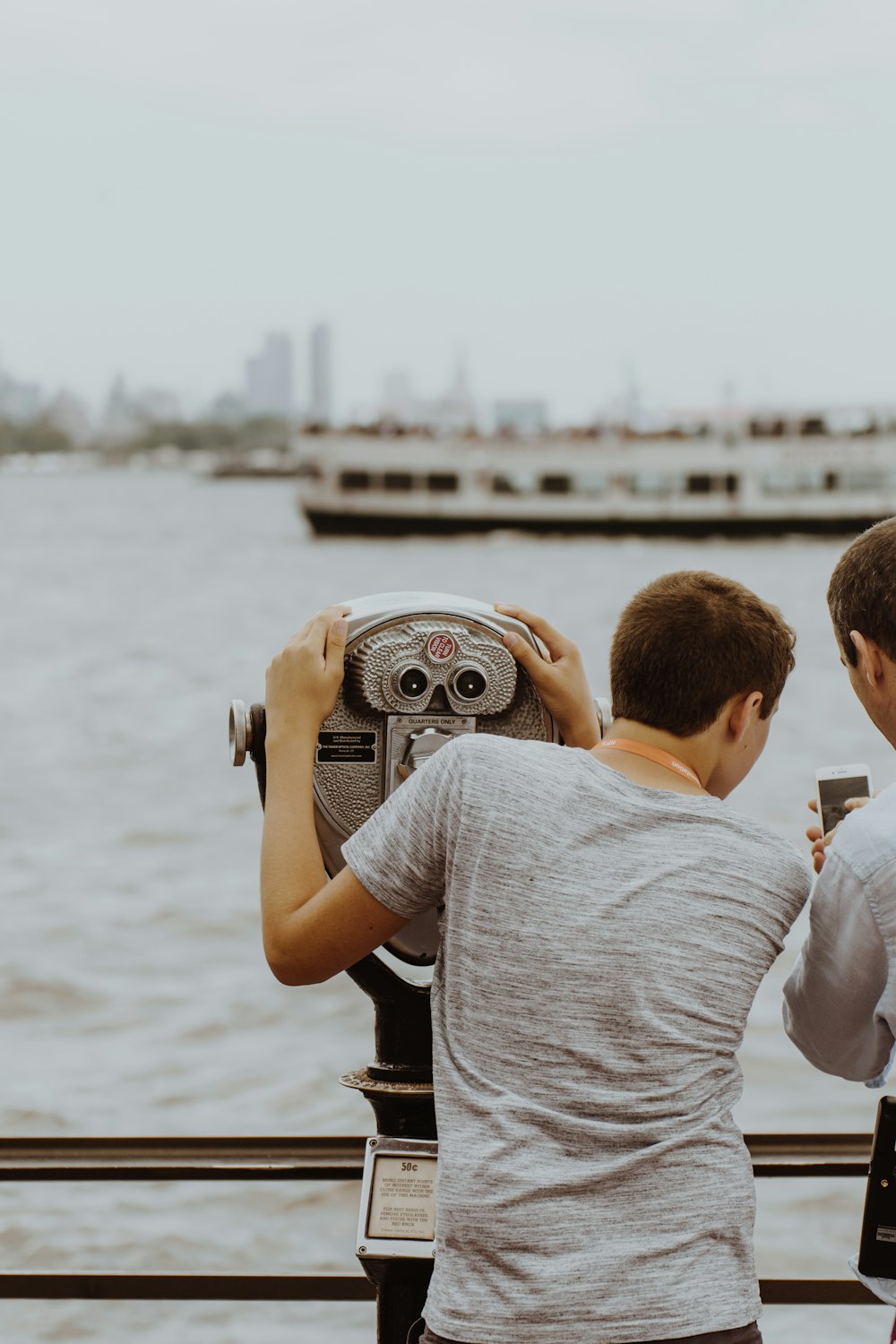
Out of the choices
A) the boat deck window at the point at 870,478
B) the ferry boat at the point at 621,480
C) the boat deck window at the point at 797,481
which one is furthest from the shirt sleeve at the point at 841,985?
the boat deck window at the point at 870,478

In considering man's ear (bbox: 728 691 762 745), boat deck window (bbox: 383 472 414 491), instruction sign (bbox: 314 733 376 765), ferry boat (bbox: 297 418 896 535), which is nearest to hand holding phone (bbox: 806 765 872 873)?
man's ear (bbox: 728 691 762 745)

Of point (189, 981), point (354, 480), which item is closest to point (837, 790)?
point (189, 981)

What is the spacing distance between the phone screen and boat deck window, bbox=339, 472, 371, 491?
3765 centimetres

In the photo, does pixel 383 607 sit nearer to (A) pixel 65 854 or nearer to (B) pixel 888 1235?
(B) pixel 888 1235

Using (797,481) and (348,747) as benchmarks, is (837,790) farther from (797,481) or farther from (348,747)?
(797,481)

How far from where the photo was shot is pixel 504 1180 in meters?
1.10

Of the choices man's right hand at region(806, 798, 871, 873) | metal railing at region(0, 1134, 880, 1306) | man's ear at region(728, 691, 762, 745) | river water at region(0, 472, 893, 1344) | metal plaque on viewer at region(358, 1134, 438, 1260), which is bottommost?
river water at region(0, 472, 893, 1344)

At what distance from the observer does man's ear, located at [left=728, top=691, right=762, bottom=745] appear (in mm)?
1244

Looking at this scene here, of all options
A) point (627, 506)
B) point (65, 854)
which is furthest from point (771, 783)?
point (627, 506)

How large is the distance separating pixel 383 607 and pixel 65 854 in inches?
460

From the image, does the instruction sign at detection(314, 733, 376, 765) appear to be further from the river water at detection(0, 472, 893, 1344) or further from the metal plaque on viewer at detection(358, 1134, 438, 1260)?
the river water at detection(0, 472, 893, 1344)

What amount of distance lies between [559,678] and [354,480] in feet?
125

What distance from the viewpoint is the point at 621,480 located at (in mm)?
37969

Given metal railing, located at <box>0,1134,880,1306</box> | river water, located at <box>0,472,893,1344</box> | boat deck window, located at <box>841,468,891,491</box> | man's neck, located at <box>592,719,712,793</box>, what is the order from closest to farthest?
man's neck, located at <box>592,719,712,793</box> → metal railing, located at <box>0,1134,880,1306</box> → river water, located at <box>0,472,893,1344</box> → boat deck window, located at <box>841,468,891,491</box>
